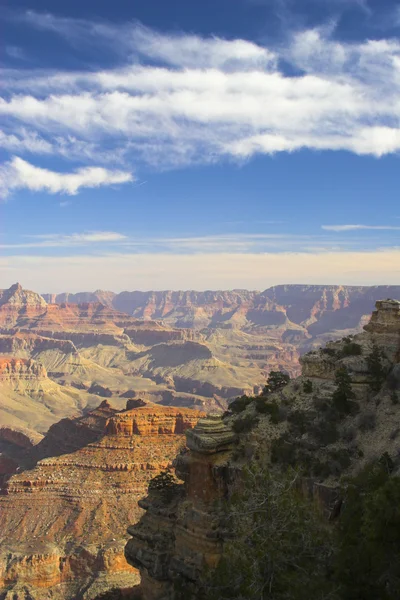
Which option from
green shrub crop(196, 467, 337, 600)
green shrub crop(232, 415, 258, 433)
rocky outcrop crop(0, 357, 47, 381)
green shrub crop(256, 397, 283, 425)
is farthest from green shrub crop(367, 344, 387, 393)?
rocky outcrop crop(0, 357, 47, 381)

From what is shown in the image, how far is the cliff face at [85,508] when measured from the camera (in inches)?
1729

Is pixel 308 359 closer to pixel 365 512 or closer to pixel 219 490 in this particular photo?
pixel 219 490

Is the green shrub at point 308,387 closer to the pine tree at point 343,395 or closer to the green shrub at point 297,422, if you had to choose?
the pine tree at point 343,395

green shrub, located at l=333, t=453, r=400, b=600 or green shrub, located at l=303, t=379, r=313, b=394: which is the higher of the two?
green shrub, located at l=303, t=379, r=313, b=394

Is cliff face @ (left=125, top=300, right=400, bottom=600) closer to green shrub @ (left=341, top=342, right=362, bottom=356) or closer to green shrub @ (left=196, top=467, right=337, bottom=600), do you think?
green shrub @ (left=341, top=342, right=362, bottom=356)

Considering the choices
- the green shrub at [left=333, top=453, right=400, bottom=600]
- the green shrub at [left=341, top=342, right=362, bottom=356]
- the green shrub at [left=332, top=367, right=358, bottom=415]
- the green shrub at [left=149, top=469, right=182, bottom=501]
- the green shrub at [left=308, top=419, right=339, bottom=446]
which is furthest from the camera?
the green shrub at [left=341, top=342, right=362, bottom=356]

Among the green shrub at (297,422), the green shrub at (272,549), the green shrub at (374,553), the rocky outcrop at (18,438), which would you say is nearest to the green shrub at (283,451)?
the green shrub at (297,422)

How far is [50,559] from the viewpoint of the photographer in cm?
4488

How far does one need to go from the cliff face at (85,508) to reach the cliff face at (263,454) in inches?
1030

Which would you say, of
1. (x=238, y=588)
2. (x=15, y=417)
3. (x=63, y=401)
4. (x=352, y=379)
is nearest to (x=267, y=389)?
(x=352, y=379)

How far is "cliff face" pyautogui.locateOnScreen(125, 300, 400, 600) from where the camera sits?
17266 mm

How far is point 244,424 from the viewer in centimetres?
2083

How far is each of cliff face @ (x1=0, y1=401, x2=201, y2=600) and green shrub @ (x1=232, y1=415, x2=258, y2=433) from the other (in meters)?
28.1

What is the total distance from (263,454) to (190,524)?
11.6 ft
